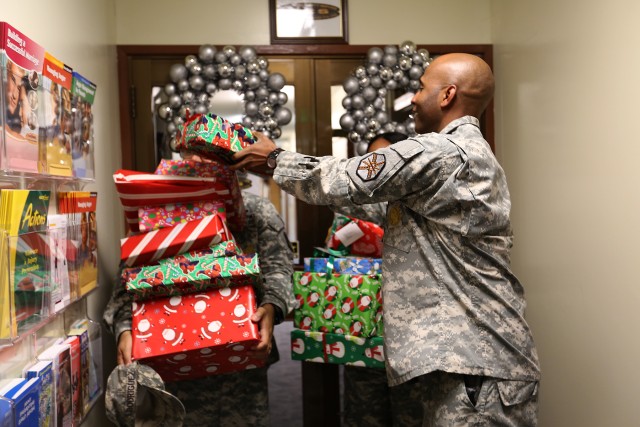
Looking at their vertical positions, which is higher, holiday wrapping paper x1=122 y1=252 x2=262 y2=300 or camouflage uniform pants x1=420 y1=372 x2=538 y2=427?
holiday wrapping paper x1=122 y1=252 x2=262 y2=300

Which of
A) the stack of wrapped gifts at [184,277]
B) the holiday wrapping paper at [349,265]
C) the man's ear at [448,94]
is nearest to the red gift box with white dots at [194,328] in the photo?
the stack of wrapped gifts at [184,277]

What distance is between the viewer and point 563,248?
2215 millimetres

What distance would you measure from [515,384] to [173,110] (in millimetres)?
1832

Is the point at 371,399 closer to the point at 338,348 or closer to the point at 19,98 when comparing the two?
the point at 338,348

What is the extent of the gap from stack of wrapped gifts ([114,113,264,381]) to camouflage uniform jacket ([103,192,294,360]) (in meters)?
0.28

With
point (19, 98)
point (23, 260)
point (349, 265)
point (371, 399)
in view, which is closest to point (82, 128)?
point (19, 98)

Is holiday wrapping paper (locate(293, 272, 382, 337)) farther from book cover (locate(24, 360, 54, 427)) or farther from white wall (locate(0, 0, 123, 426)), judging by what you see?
book cover (locate(24, 360, 54, 427))

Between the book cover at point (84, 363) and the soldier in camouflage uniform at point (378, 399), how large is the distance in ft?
3.44

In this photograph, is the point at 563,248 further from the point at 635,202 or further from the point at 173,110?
the point at 173,110

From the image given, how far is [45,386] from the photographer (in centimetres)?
137

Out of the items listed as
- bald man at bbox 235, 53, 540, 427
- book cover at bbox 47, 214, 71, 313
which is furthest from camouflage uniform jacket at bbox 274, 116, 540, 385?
book cover at bbox 47, 214, 71, 313

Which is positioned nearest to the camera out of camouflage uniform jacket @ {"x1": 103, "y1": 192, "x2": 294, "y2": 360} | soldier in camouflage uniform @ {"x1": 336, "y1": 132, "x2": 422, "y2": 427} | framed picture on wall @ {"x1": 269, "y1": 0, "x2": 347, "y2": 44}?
camouflage uniform jacket @ {"x1": 103, "y1": 192, "x2": 294, "y2": 360}

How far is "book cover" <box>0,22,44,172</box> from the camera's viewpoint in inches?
46.9

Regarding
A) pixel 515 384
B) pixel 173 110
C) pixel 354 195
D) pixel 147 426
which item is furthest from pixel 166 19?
pixel 515 384
